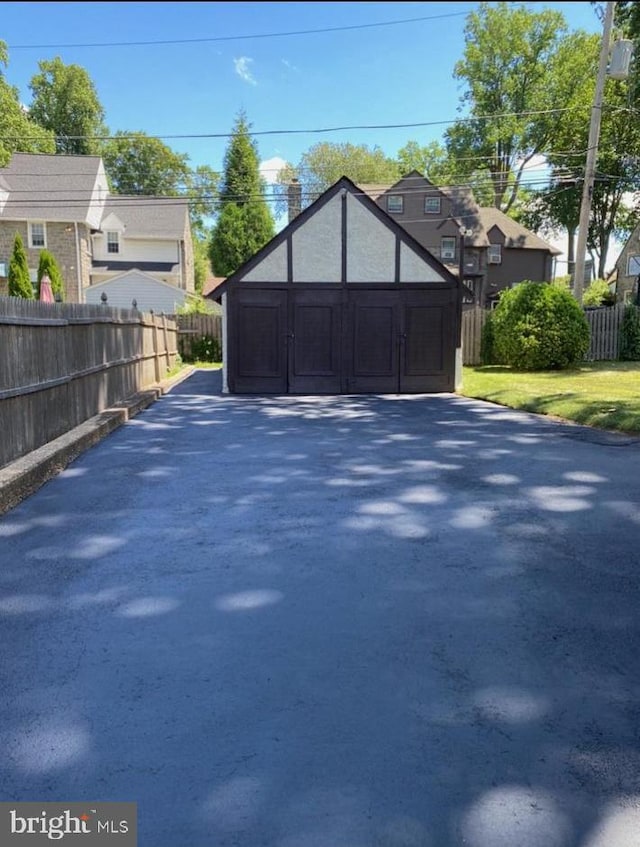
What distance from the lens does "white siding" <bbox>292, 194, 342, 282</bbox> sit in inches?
574

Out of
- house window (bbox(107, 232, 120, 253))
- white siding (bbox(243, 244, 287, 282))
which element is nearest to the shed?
white siding (bbox(243, 244, 287, 282))

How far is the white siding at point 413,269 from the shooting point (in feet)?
48.6

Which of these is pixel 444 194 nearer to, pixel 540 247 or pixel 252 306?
pixel 540 247

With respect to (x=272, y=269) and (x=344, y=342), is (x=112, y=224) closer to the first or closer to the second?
(x=272, y=269)

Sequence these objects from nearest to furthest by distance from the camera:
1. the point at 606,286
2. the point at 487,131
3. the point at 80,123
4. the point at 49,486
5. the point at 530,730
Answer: the point at 530,730 < the point at 49,486 < the point at 606,286 < the point at 487,131 < the point at 80,123

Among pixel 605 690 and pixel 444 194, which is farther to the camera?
pixel 444 194

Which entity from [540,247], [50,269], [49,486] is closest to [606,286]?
[540,247]

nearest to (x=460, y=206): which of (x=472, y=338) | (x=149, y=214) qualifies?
(x=149, y=214)

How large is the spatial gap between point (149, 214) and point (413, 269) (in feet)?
79.4

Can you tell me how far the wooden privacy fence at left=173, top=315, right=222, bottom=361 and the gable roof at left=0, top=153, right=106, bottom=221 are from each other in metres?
9.06

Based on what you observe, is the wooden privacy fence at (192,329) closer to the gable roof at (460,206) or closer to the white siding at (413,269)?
the white siding at (413,269)

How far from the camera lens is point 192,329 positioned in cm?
2577

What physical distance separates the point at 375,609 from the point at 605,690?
1.08 meters

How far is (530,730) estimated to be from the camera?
221cm
